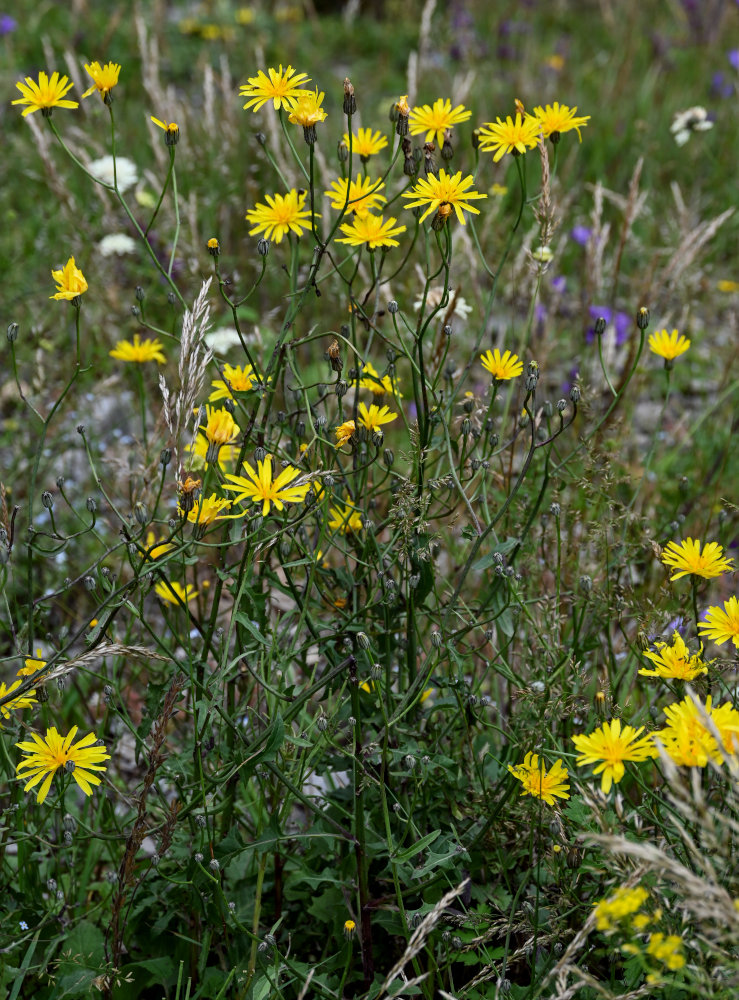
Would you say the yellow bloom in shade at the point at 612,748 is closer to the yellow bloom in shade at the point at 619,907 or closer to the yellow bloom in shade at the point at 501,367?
the yellow bloom in shade at the point at 619,907

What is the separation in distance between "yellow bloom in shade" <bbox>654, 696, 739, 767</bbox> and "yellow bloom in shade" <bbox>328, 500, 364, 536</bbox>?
1.98 ft

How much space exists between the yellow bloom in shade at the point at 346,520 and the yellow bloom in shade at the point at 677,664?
53 cm

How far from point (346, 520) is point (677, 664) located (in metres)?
0.56

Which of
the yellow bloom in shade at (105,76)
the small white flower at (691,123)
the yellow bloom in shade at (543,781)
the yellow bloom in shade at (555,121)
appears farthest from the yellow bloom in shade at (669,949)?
the small white flower at (691,123)

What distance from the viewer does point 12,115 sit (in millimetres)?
4902

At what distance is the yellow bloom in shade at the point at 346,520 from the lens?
5.35ft

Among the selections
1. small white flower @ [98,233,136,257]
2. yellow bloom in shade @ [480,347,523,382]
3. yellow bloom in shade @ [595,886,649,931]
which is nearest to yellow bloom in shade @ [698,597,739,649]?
yellow bloom in shade @ [595,886,649,931]

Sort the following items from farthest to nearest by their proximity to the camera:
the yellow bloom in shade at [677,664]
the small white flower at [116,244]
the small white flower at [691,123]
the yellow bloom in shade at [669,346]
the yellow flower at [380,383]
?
the small white flower at [116,244], the small white flower at [691,123], the yellow bloom in shade at [669,346], the yellow flower at [380,383], the yellow bloom in shade at [677,664]

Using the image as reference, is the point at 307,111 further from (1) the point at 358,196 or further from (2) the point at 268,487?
(2) the point at 268,487

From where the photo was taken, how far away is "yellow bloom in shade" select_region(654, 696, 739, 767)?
116 cm

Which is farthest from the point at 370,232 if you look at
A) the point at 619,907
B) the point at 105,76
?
the point at 619,907

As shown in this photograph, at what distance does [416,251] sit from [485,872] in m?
2.48

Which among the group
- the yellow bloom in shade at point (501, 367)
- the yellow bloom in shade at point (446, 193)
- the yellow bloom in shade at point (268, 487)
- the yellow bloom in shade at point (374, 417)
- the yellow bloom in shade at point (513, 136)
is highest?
the yellow bloom in shade at point (513, 136)

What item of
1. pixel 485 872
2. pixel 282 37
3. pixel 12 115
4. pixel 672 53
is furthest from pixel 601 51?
pixel 485 872
